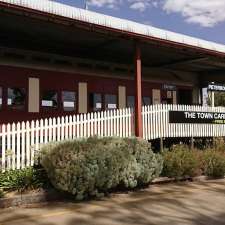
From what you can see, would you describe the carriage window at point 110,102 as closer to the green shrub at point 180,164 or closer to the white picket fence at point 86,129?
the white picket fence at point 86,129

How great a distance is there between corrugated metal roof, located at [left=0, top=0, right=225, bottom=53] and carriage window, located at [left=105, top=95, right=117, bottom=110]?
5284 mm

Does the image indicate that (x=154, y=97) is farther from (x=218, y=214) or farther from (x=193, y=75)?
(x=218, y=214)

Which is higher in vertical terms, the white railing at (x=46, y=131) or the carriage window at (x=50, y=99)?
the carriage window at (x=50, y=99)

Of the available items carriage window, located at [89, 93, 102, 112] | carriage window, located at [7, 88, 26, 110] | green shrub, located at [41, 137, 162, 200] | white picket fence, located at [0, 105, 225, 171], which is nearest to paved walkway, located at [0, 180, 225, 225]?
green shrub, located at [41, 137, 162, 200]

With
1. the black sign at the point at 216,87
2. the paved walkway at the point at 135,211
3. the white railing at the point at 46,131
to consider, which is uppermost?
the black sign at the point at 216,87

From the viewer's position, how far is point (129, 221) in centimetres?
891

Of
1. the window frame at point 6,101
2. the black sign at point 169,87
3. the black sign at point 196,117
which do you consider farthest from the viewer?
the black sign at point 169,87

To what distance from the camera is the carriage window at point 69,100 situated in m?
20.2

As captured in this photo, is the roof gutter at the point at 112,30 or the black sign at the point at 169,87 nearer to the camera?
the roof gutter at the point at 112,30

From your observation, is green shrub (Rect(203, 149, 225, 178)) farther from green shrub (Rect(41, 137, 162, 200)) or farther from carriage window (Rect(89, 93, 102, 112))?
carriage window (Rect(89, 93, 102, 112))

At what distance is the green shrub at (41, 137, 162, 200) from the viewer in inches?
424

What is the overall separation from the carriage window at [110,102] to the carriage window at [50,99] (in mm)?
2932

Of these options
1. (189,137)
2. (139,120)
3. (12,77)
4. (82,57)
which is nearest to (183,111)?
(189,137)

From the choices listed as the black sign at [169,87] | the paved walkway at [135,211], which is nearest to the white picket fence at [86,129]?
the paved walkway at [135,211]
